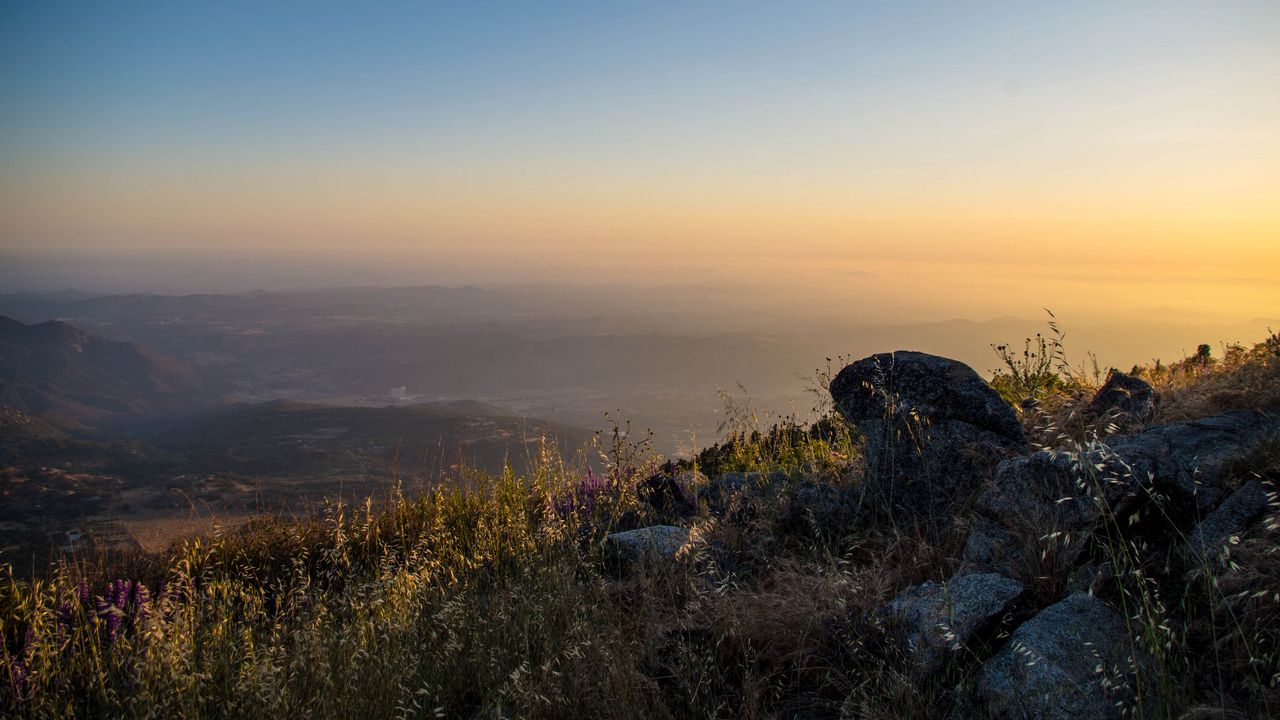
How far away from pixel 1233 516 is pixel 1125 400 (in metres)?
2.62

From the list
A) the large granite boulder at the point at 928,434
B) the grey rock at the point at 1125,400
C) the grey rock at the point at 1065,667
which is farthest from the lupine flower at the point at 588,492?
the grey rock at the point at 1125,400

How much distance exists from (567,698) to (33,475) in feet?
347

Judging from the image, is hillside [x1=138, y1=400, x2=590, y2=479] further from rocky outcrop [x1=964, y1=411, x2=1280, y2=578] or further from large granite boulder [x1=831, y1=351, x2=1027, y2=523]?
rocky outcrop [x1=964, y1=411, x2=1280, y2=578]

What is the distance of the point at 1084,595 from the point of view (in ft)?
9.78

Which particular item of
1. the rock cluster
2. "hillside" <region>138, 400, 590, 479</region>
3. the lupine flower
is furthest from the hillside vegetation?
"hillside" <region>138, 400, 590, 479</region>

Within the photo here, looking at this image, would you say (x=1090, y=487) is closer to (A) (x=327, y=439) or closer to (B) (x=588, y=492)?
(B) (x=588, y=492)

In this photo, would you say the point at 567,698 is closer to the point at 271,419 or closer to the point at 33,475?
the point at 33,475

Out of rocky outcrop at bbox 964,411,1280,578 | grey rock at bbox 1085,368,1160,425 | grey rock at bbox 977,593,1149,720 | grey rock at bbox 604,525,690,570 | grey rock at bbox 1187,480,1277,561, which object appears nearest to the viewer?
grey rock at bbox 977,593,1149,720

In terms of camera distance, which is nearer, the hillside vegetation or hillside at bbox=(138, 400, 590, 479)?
the hillside vegetation

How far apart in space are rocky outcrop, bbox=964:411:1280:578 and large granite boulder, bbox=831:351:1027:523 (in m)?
0.70

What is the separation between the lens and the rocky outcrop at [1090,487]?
136 inches

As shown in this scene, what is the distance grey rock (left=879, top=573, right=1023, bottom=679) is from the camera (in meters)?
2.90

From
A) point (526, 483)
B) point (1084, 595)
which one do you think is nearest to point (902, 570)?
point (1084, 595)

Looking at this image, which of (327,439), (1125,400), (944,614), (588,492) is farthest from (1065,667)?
(327,439)
